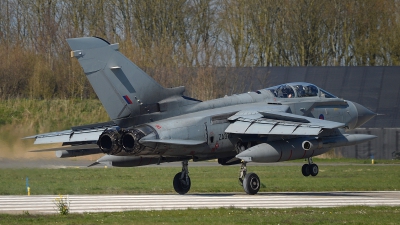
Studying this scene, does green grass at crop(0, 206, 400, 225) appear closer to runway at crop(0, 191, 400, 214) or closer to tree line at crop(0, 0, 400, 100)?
runway at crop(0, 191, 400, 214)

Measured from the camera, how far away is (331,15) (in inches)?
2884

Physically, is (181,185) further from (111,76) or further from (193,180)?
Result: (193,180)

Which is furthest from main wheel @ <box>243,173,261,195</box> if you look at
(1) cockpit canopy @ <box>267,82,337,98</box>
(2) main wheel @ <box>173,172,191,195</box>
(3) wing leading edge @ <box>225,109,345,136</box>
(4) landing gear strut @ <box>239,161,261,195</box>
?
(1) cockpit canopy @ <box>267,82,337,98</box>

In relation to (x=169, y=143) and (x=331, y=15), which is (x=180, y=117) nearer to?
(x=169, y=143)

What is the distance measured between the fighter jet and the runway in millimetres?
1253

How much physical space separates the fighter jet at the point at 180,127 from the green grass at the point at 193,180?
9.08ft

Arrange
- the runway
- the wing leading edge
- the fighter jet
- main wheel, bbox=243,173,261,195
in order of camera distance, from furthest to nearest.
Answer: main wheel, bbox=243,173,261,195, the wing leading edge, the fighter jet, the runway

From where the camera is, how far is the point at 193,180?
3053 cm

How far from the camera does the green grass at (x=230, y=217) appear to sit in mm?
15148

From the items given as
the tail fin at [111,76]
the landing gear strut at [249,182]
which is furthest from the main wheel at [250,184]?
the tail fin at [111,76]

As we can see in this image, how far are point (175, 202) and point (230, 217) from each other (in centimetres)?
406

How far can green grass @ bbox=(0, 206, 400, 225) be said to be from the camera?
596 inches

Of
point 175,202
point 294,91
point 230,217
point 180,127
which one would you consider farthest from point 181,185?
point 230,217

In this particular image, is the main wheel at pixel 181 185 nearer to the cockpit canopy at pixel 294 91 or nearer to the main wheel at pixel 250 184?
the main wheel at pixel 250 184
